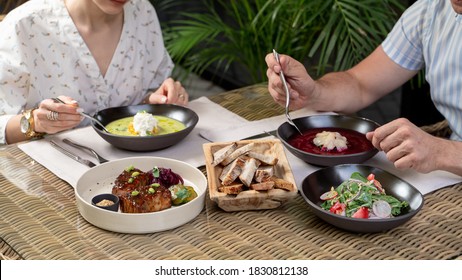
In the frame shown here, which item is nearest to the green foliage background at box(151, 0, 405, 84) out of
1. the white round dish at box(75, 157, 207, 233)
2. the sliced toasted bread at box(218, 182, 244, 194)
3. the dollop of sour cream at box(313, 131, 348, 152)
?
the dollop of sour cream at box(313, 131, 348, 152)

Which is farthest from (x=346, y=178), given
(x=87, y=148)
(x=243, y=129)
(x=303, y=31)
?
(x=303, y=31)

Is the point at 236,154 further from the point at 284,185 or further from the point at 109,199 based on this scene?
the point at 109,199

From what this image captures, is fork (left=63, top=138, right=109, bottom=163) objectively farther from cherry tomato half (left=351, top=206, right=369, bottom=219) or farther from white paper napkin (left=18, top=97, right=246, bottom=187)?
cherry tomato half (left=351, top=206, right=369, bottom=219)

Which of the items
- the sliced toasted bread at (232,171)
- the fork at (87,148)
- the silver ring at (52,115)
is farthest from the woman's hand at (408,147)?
the silver ring at (52,115)

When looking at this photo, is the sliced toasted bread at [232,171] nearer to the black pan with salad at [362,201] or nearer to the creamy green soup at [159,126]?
the black pan with salad at [362,201]

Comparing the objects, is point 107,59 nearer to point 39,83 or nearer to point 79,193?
point 39,83

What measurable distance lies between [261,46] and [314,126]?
4.81 ft

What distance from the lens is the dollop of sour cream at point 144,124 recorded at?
2021 mm

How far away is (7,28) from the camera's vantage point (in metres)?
2.30

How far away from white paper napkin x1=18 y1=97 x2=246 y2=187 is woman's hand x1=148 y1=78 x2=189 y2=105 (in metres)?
0.13

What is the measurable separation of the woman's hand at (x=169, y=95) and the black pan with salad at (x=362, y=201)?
2.62 feet

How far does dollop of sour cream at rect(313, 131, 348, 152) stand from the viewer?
6.26 feet

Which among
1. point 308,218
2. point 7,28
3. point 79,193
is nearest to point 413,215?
point 308,218

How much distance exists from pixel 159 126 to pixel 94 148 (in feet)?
0.66
